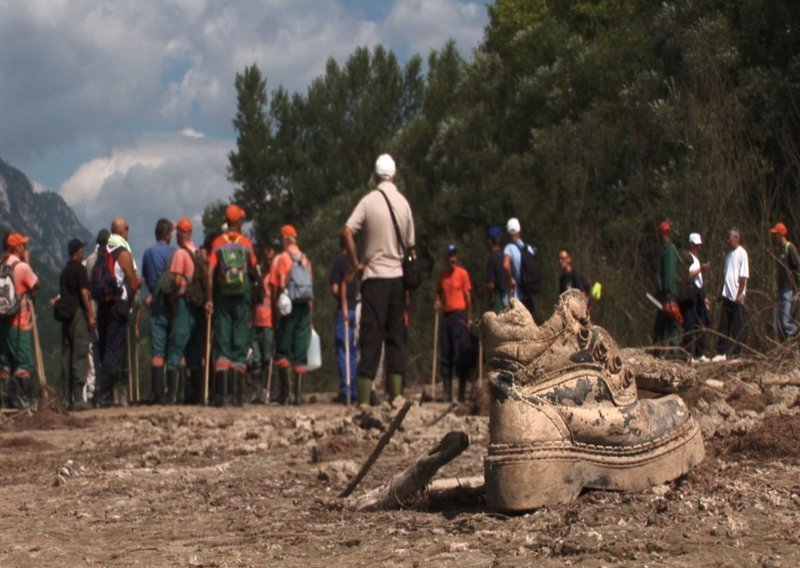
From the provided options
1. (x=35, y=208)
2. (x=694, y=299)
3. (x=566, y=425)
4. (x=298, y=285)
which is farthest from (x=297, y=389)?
(x=35, y=208)

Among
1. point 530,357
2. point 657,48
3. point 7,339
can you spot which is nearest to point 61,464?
point 530,357

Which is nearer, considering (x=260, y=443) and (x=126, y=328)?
(x=260, y=443)

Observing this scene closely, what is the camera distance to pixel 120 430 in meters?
11.6

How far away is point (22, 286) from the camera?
15.4m

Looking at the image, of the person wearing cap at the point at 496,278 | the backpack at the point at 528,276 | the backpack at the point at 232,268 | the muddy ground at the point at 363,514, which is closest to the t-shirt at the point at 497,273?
the person wearing cap at the point at 496,278

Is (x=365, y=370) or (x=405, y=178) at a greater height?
(x=405, y=178)

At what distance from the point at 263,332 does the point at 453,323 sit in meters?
2.26

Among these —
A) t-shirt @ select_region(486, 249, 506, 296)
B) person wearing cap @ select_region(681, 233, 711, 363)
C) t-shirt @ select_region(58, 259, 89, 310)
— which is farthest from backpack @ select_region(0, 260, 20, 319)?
person wearing cap @ select_region(681, 233, 711, 363)

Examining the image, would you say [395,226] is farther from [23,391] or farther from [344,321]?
[23,391]

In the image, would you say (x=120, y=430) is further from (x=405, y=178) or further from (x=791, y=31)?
(x=405, y=178)

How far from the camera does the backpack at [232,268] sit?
15.1m

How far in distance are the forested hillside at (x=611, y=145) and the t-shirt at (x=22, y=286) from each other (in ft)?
23.4

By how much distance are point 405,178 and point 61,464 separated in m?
30.8

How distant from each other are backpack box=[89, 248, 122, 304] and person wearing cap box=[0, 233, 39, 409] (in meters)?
0.61
